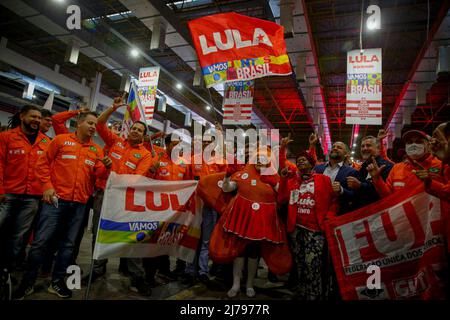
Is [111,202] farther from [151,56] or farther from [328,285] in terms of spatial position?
[151,56]

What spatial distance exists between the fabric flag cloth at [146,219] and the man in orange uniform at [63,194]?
1.55 ft

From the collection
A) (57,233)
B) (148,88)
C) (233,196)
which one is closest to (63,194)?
(57,233)

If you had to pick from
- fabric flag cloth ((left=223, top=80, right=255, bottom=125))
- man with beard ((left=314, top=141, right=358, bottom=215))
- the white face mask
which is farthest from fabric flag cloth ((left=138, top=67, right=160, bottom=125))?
the white face mask

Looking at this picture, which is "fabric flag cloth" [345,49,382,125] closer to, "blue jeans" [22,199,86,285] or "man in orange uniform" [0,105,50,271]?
"blue jeans" [22,199,86,285]

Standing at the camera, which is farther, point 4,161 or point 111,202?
point 4,161

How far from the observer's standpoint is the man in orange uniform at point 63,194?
3.00 metres

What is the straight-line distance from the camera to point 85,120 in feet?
11.4

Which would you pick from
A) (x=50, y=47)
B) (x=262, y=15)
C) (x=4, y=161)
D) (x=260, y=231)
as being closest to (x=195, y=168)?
(x=260, y=231)

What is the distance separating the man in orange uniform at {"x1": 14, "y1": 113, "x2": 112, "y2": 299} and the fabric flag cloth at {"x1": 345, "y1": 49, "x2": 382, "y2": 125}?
6.01m

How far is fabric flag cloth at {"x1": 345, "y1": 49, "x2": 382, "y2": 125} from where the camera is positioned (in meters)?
7.06

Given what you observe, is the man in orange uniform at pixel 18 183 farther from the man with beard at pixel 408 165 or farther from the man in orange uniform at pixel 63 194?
the man with beard at pixel 408 165

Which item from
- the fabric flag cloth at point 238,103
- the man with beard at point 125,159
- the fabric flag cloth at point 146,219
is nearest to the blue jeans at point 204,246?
the fabric flag cloth at point 146,219

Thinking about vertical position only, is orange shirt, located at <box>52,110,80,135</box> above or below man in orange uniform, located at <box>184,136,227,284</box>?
above

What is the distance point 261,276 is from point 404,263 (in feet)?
8.58
